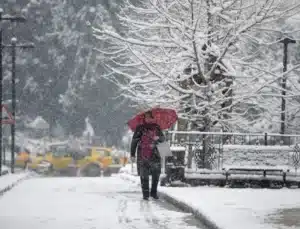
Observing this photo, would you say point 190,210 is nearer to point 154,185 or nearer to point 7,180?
point 154,185

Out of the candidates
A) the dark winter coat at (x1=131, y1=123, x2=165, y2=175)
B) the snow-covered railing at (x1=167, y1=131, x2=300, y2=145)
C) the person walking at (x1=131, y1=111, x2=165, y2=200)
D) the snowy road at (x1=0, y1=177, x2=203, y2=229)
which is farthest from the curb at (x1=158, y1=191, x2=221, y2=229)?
the snow-covered railing at (x1=167, y1=131, x2=300, y2=145)

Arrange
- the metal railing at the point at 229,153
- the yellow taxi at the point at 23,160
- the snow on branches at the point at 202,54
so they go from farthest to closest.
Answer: the yellow taxi at the point at 23,160 → the snow on branches at the point at 202,54 → the metal railing at the point at 229,153

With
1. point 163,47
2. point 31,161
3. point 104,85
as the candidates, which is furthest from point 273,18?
point 104,85

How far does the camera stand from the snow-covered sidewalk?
9.12 m

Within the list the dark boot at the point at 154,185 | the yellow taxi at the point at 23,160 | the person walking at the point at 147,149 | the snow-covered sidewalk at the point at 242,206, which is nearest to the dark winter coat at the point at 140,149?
the person walking at the point at 147,149

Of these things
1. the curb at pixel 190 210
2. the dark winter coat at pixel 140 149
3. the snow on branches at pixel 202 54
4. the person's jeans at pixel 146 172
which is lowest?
the curb at pixel 190 210

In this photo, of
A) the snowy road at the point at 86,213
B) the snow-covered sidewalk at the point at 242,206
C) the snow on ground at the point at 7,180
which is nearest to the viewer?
the snow-covered sidewalk at the point at 242,206

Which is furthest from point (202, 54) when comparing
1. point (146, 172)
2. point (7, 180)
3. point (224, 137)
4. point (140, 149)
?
point (146, 172)

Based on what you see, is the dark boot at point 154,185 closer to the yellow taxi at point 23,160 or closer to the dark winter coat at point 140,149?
the dark winter coat at point 140,149

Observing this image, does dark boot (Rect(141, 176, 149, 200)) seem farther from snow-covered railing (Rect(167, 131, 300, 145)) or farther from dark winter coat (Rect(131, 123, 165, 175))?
snow-covered railing (Rect(167, 131, 300, 145))

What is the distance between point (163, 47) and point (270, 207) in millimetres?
10214

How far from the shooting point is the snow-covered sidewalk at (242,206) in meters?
9.12

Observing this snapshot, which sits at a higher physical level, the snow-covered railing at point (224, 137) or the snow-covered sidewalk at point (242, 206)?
the snow-covered railing at point (224, 137)

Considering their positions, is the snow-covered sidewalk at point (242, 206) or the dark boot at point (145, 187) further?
the dark boot at point (145, 187)
